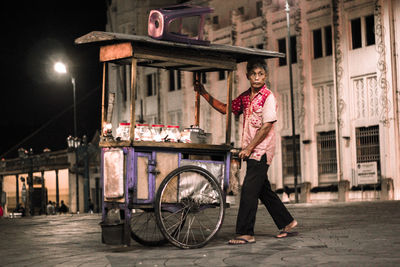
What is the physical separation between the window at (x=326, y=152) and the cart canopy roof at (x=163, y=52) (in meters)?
33.0

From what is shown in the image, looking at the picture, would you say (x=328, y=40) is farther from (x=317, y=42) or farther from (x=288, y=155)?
(x=288, y=155)

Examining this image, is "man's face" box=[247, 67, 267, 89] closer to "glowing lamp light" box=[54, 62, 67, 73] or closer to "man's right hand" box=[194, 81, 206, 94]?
"man's right hand" box=[194, 81, 206, 94]

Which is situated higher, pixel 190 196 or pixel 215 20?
pixel 215 20

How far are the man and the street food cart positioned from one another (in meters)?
0.28

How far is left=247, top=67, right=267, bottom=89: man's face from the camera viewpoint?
9026mm

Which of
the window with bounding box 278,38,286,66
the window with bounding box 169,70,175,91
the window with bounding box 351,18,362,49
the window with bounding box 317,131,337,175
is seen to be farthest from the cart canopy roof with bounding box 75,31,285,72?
the window with bounding box 169,70,175,91

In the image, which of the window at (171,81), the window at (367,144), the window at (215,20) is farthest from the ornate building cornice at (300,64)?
the window at (171,81)

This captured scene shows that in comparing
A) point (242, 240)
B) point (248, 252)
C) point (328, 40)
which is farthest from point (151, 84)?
point (248, 252)

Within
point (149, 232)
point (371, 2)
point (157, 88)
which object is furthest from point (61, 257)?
point (157, 88)

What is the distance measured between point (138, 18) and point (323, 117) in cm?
2107

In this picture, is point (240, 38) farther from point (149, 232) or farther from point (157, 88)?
point (149, 232)

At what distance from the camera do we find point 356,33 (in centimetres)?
4069

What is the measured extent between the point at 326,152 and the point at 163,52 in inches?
1368

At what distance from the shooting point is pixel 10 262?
25.6ft
